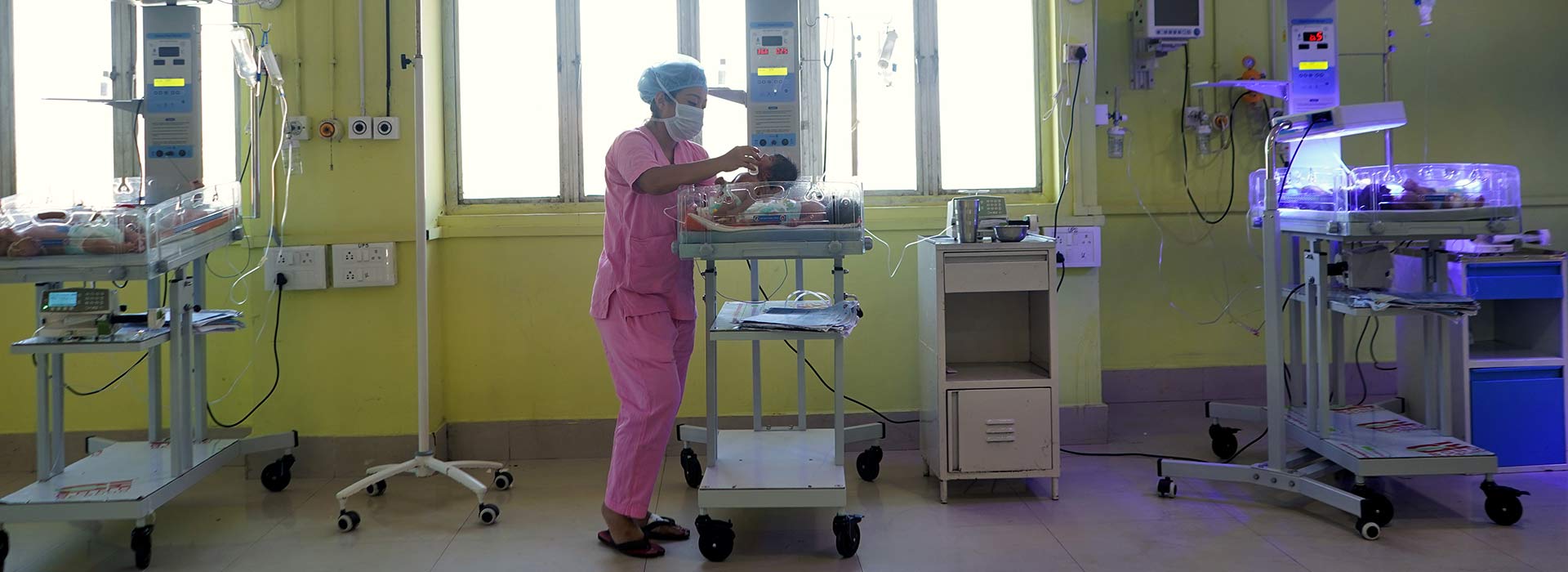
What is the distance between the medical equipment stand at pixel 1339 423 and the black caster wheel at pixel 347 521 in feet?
8.30

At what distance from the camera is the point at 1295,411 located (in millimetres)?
3697

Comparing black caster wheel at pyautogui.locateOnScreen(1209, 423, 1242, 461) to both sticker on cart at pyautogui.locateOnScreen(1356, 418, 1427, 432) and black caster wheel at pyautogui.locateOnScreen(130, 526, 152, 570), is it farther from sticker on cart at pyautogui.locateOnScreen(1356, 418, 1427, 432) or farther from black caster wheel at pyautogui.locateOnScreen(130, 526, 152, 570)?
black caster wheel at pyautogui.locateOnScreen(130, 526, 152, 570)

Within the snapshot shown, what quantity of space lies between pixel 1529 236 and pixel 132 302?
5.22 metres

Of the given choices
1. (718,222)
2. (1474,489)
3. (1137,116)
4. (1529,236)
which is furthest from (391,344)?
(1529,236)

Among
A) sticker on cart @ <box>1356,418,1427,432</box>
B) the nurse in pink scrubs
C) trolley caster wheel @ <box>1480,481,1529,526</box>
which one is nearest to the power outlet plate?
sticker on cart @ <box>1356,418,1427,432</box>

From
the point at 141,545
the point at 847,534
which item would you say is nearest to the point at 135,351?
the point at 141,545

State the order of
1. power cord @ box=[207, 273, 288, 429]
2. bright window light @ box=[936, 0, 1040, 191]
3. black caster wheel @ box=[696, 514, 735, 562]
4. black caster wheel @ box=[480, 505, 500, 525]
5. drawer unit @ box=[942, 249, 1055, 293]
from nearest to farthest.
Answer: black caster wheel @ box=[696, 514, 735, 562] → black caster wheel @ box=[480, 505, 500, 525] → drawer unit @ box=[942, 249, 1055, 293] → power cord @ box=[207, 273, 288, 429] → bright window light @ box=[936, 0, 1040, 191]

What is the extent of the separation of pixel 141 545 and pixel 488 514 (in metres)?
0.92

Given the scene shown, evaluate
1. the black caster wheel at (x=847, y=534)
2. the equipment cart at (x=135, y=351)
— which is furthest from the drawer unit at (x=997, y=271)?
the equipment cart at (x=135, y=351)

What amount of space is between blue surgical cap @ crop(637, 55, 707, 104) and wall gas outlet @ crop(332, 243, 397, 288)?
1.39 metres

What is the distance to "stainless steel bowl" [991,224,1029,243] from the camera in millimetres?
3439

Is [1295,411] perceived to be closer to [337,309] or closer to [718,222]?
[718,222]

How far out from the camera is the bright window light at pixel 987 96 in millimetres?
4371

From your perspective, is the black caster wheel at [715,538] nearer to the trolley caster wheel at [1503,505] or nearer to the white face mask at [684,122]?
the white face mask at [684,122]
